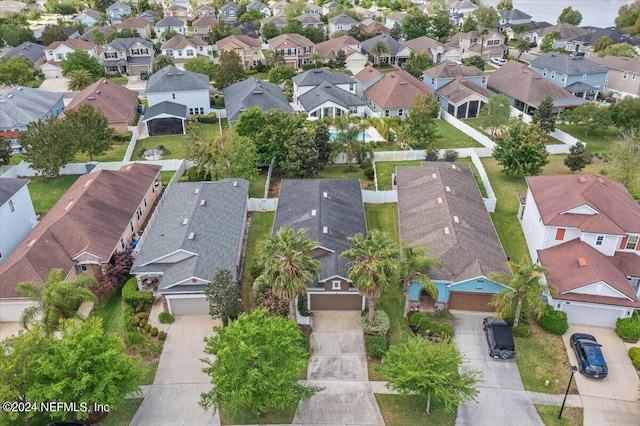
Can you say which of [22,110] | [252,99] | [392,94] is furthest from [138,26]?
[392,94]

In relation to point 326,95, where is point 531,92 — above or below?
below

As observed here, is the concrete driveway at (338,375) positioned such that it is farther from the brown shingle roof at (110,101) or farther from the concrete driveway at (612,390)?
the brown shingle roof at (110,101)

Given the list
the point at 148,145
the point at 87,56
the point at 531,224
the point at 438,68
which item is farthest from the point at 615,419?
the point at 87,56

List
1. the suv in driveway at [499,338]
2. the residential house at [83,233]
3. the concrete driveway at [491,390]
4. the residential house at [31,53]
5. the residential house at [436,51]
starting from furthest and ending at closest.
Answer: the residential house at [436,51], the residential house at [31,53], the residential house at [83,233], the suv in driveway at [499,338], the concrete driveway at [491,390]

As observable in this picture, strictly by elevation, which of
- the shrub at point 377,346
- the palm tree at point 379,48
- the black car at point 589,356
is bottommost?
the shrub at point 377,346

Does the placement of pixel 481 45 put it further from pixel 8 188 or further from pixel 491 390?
pixel 8 188

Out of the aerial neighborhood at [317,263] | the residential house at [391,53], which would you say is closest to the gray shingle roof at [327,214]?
the aerial neighborhood at [317,263]
